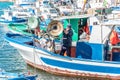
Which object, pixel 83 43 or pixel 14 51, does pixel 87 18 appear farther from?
pixel 14 51

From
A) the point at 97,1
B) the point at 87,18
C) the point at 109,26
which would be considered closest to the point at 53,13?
the point at 97,1

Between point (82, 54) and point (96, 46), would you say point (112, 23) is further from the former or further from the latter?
point (82, 54)

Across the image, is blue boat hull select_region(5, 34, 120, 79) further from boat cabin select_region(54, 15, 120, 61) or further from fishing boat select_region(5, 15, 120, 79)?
boat cabin select_region(54, 15, 120, 61)

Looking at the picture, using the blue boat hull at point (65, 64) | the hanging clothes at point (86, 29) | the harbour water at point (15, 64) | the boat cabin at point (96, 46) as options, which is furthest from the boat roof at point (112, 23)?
the harbour water at point (15, 64)

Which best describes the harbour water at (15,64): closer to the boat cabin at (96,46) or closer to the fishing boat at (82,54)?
the fishing boat at (82,54)

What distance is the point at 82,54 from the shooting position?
22562 millimetres

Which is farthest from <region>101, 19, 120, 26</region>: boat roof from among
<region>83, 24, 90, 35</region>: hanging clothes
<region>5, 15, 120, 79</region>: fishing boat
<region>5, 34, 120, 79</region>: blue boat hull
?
<region>83, 24, 90, 35</region>: hanging clothes

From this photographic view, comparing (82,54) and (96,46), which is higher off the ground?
(96,46)

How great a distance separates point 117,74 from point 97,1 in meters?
38.6

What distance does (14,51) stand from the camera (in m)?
32.3

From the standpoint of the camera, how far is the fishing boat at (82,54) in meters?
A: 21.7

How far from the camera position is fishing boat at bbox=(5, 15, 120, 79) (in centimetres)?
2172

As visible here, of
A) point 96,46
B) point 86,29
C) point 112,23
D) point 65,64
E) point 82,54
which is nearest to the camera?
point 112,23

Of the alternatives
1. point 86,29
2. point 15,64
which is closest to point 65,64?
point 86,29
